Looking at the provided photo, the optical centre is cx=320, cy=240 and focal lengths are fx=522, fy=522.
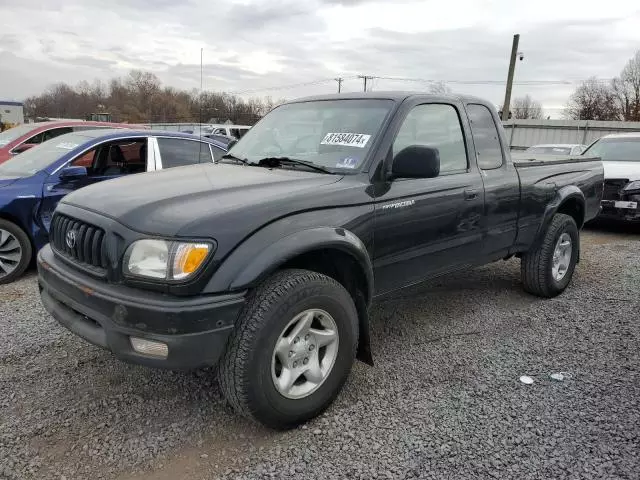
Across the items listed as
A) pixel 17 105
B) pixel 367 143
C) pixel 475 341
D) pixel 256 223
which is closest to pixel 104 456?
pixel 256 223

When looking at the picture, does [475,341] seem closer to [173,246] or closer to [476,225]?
[476,225]

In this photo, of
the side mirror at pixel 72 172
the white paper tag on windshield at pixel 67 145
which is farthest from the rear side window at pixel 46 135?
the side mirror at pixel 72 172

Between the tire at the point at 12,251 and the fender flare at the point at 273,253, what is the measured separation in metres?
3.70

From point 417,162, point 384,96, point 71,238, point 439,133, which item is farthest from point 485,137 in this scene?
point 71,238

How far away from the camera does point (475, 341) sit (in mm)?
4031

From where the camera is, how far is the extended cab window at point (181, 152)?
6406 mm

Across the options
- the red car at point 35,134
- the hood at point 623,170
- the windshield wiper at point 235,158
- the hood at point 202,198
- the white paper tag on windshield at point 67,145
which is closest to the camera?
the hood at point 202,198

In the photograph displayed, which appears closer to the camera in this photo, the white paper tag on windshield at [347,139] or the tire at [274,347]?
the tire at [274,347]

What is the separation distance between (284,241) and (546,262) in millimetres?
3194

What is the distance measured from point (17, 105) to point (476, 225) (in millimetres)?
40338

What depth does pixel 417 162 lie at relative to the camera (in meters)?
3.12

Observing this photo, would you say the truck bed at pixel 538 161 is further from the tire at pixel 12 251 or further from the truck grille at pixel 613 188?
the tire at pixel 12 251

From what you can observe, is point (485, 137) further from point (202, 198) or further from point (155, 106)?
point (155, 106)

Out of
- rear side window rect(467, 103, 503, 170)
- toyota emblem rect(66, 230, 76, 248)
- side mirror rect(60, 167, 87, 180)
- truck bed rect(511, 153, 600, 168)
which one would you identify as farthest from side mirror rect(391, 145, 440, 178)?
side mirror rect(60, 167, 87, 180)
